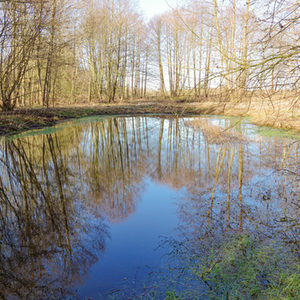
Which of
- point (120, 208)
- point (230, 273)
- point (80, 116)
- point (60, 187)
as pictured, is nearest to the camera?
point (230, 273)

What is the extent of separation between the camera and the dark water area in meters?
2.41

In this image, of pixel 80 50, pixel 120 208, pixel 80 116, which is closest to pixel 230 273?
A: pixel 120 208

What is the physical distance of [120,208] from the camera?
156 inches

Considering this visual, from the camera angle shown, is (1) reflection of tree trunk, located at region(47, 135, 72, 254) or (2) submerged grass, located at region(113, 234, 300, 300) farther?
(1) reflection of tree trunk, located at region(47, 135, 72, 254)

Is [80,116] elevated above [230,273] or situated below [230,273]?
above

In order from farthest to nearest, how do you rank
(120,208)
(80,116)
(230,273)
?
1. (80,116)
2. (120,208)
3. (230,273)

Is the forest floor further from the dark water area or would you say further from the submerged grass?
the submerged grass

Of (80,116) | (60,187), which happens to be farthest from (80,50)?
(60,187)

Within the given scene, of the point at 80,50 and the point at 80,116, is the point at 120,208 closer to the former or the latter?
the point at 80,116

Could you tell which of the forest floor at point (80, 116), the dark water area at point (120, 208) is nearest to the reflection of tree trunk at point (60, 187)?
the dark water area at point (120, 208)

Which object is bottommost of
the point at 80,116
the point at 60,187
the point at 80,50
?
the point at 60,187

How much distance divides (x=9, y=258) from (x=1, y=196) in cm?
203

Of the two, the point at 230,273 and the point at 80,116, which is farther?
the point at 80,116

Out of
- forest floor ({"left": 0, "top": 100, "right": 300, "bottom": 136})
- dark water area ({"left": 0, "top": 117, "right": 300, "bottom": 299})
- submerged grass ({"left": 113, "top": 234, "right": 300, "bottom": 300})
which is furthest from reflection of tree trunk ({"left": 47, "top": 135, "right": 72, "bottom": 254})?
forest floor ({"left": 0, "top": 100, "right": 300, "bottom": 136})
